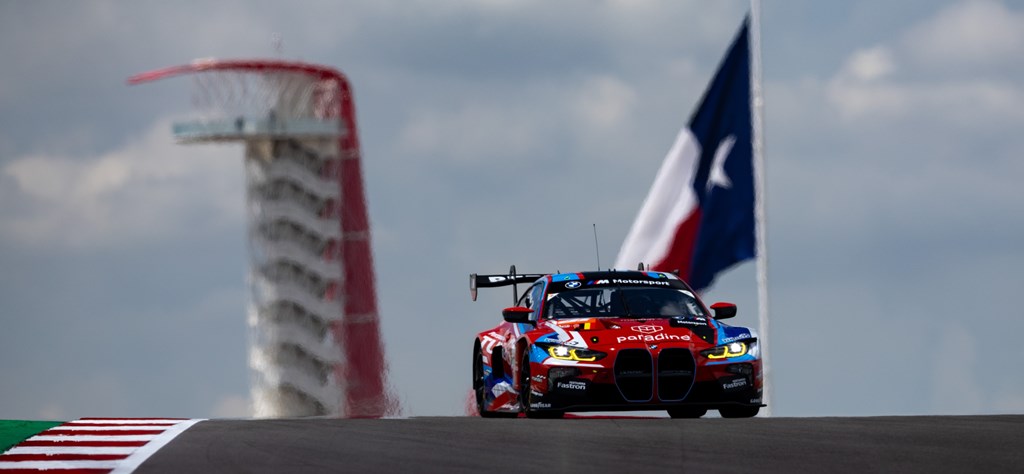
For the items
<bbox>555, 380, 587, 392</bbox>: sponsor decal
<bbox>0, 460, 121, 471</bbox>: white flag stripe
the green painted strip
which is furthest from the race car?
<bbox>0, 460, 121, 471</bbox>: white flag stripe

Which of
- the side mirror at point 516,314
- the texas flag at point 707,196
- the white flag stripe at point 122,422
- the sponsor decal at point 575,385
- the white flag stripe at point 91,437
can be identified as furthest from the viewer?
the texas flag at point 707,196

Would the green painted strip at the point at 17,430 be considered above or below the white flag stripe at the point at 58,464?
above

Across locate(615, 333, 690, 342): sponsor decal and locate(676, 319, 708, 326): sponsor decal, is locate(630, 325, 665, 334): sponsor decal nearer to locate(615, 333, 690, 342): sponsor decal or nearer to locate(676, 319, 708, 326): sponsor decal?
locate(615, 333, 690, 342): sponsor decal

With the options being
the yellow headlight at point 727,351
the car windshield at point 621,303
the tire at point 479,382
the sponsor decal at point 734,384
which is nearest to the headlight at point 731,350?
the yellow headlight at point 727,351

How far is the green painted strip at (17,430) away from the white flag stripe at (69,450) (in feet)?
0.44

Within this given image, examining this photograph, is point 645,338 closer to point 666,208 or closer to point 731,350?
point 731,350

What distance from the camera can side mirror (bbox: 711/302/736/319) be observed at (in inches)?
694

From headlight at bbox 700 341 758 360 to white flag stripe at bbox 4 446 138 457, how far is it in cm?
565

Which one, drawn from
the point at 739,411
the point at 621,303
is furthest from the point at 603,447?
the point at 621,303

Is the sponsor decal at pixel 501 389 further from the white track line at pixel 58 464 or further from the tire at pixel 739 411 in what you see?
the white track line at pixel 58 464

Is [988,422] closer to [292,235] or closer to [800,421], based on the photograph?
[800,421]

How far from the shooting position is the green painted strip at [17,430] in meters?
14.1

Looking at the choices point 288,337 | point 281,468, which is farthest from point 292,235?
point 281,468

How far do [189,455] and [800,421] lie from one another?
223 inches
